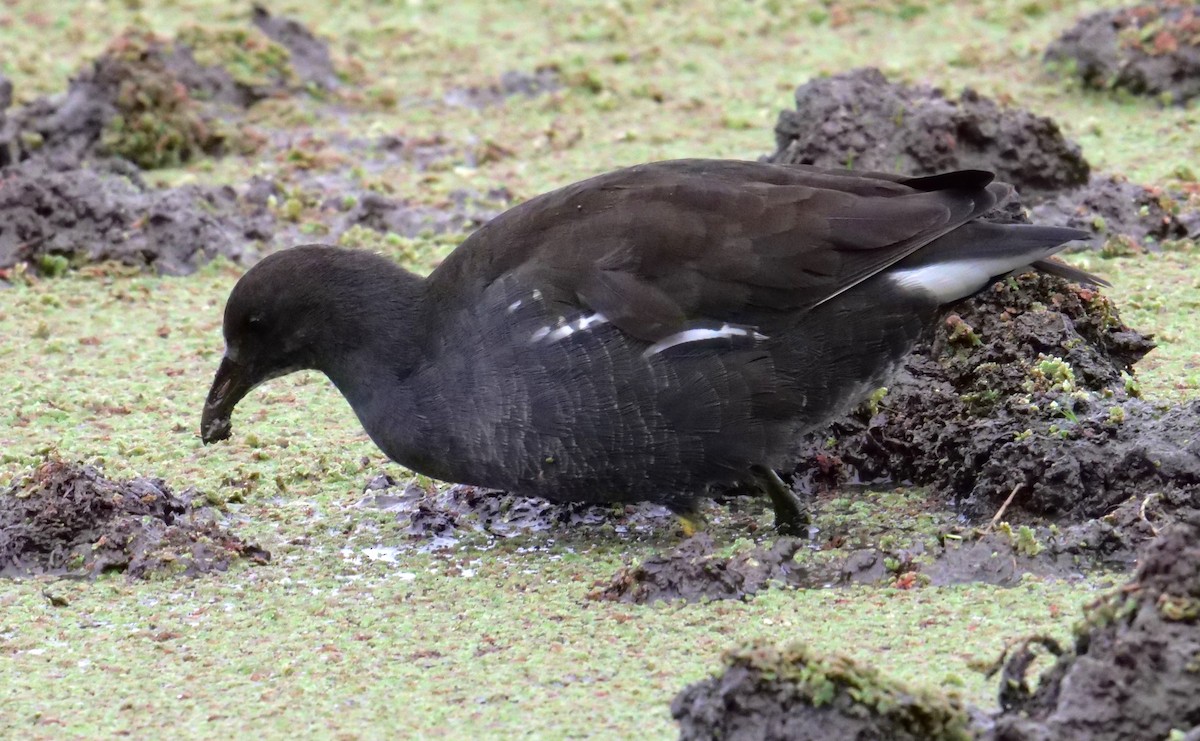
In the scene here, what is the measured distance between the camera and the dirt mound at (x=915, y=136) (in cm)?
680

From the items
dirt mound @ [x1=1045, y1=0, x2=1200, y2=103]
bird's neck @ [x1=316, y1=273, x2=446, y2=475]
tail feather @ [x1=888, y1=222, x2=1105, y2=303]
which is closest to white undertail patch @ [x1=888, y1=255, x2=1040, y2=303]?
tail feather @ [x1=888, y1=222, x2=1105, y2=303]

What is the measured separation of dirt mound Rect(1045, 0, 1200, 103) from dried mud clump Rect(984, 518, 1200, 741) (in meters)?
5.55

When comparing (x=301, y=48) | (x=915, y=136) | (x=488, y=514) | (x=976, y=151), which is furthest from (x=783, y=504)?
(x=301, y=48)

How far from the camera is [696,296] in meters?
4.78

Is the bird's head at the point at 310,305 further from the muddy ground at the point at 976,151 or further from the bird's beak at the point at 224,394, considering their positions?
the muddy ground at the point at 976,151

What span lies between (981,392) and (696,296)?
0.96 meters

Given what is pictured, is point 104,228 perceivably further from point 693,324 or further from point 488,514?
point 693,324

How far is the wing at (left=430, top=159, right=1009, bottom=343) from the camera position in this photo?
477 cm

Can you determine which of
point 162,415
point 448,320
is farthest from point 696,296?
point 162,415

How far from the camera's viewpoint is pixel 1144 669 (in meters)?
3.09

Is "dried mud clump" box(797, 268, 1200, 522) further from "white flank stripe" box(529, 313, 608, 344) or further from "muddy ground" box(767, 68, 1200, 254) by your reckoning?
"muddy ground" box(767, 68, 1200, 254)

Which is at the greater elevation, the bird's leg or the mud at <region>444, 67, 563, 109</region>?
the mud at <region>444, 67, 563, 109</region>

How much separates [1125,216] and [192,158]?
441 cm

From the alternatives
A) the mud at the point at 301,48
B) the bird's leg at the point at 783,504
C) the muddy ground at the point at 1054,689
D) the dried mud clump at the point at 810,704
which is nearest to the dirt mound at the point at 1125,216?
the bird's leg at the point at 783,504
